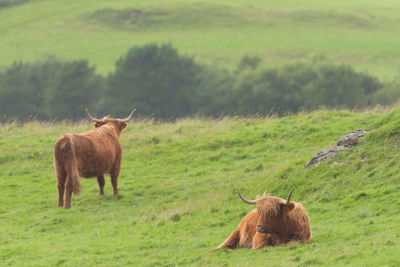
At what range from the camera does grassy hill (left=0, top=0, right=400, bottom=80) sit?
84750 mm

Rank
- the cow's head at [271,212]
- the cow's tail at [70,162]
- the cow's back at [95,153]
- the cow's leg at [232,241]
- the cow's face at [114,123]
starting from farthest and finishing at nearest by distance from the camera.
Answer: the cow's face at [114,123], the cow's back at [95,153], the cow's tail at [70,162], the cow's leg at [232,241], the cow's head at [271,212]

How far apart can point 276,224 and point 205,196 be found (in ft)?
22.4

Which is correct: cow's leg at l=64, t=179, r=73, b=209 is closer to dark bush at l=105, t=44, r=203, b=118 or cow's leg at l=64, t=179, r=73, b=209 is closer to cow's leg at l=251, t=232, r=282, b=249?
cow's leg at l=251, t=232, r=282, b=249

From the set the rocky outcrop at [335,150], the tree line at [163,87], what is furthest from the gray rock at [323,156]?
the tree line at [163,87]

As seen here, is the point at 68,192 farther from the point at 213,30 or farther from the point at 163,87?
the point at 213,30

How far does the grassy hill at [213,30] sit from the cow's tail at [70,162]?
2506 inches

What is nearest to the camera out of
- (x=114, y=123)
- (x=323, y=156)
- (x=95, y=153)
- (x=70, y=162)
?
(x=323, y=156)

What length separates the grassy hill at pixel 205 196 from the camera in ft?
33.8

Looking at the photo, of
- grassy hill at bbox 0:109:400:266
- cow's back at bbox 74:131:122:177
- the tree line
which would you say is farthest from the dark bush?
cow's back at bbox 74:131:122:177

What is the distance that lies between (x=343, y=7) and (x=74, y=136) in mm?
93265

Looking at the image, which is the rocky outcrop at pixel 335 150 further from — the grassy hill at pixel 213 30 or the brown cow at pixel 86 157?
the grassy hill at pixel 213 30

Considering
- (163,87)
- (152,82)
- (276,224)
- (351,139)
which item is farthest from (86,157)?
(163,87)

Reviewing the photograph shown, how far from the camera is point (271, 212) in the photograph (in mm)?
9984

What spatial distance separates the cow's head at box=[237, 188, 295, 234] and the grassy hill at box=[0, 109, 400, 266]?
0.36 meters
